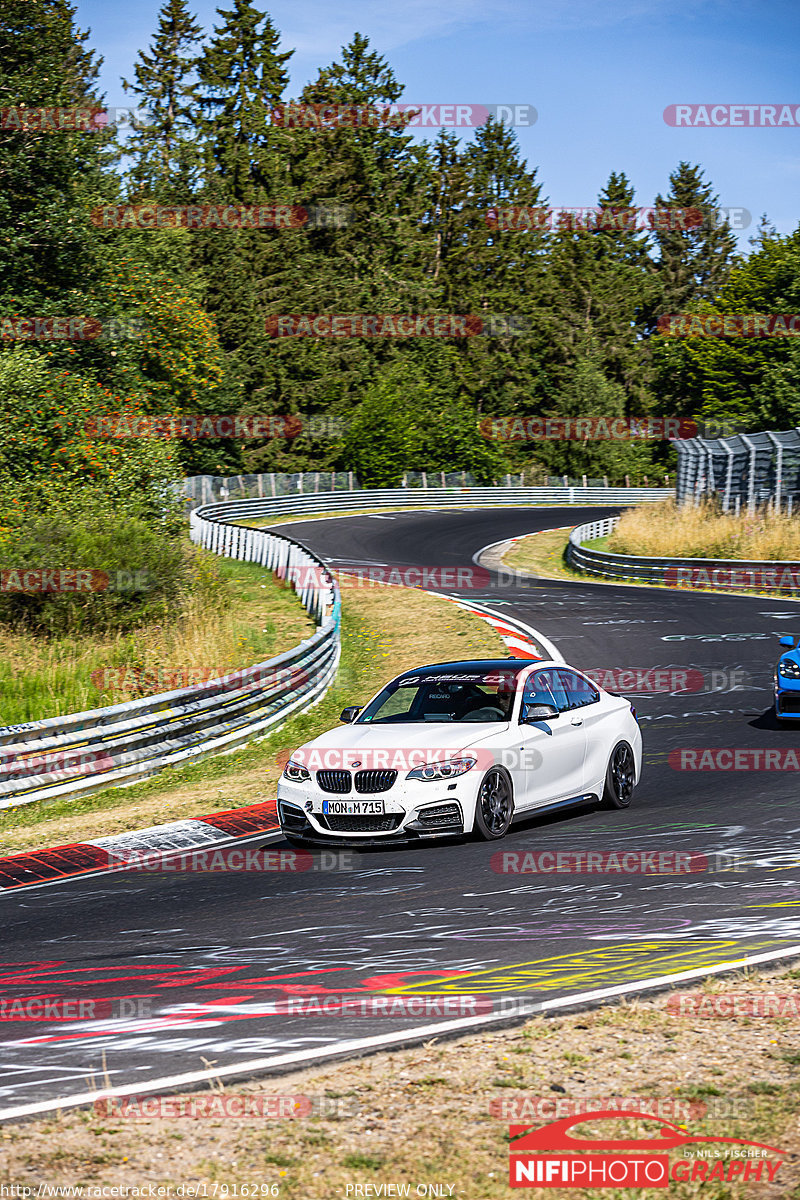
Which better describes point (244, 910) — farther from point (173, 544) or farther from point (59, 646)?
point (173, 544)

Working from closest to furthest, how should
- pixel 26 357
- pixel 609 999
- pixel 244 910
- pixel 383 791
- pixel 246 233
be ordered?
pixel 609 999, pixel 244 910, pixel 383 791, pixel 26 357, pixel 246 233

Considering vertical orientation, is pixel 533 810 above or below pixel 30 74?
below

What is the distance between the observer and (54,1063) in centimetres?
564

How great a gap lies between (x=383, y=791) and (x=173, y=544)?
15561 mm

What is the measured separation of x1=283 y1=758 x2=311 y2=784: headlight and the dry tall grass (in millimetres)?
25120

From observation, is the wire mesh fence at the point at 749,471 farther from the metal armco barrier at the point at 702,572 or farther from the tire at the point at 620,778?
the tire at the point at 620,778

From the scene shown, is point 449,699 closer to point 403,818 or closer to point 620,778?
point 403,818

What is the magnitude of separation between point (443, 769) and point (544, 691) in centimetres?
182

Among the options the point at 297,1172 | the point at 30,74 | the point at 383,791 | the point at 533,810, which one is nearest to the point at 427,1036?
the point at 297,1172

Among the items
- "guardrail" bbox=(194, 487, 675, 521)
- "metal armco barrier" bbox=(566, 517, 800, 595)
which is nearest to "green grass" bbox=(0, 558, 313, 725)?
"metal armco barrier" bbox=(566, 517, 800, 595)

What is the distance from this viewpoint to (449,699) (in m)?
11.6

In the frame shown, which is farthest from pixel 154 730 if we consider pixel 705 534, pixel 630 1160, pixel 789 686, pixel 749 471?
pixel 749 471

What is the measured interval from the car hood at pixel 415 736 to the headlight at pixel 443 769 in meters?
0.13

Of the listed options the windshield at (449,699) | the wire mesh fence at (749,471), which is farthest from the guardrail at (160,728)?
the wire mesh fence at (749,471)
